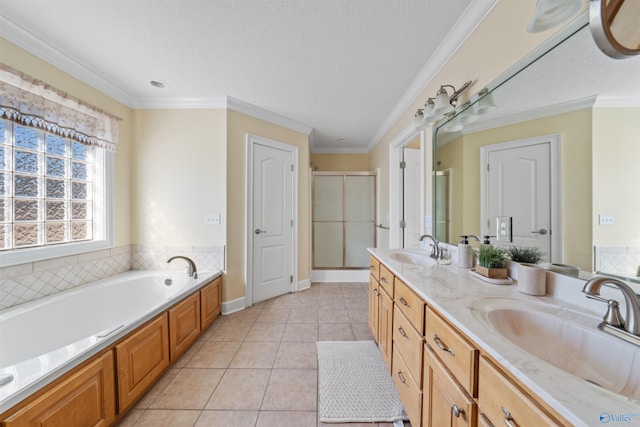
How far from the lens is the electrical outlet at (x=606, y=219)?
2.64ft

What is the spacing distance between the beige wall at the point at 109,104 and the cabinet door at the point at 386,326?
269 cm

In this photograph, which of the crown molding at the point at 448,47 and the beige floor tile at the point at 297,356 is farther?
the beige floor tile at the point at 297,356

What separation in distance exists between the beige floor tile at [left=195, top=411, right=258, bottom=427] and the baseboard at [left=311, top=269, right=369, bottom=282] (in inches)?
97.8

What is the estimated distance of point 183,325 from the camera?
6.28ft

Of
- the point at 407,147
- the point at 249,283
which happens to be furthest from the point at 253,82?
the point at 249,283

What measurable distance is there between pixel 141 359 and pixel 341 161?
3.97 metres

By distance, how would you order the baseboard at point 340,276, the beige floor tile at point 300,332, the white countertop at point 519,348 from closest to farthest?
1. the white countertop at point 519,348
2. the beige floor tile at point 300,332
3. the baseboard at point 340,276

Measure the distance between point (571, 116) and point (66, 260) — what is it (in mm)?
3360

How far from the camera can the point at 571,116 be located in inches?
36.5

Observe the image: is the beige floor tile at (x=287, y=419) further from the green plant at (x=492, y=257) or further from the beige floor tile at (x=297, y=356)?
the green plant at (x=492, y=257)

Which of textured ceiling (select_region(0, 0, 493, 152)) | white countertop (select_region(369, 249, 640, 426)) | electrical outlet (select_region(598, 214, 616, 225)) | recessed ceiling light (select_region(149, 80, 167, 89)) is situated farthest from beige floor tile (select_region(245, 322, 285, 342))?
recessed ceiling light (select_region(149, 80, 167, 89))

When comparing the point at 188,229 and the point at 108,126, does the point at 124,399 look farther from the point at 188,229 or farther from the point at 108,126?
the point at 108,126

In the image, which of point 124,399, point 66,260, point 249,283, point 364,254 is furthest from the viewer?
point 364,254

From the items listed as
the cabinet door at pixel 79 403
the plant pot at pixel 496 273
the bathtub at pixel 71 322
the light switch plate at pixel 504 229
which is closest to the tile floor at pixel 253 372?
the cabinet door at pixel 79 403
